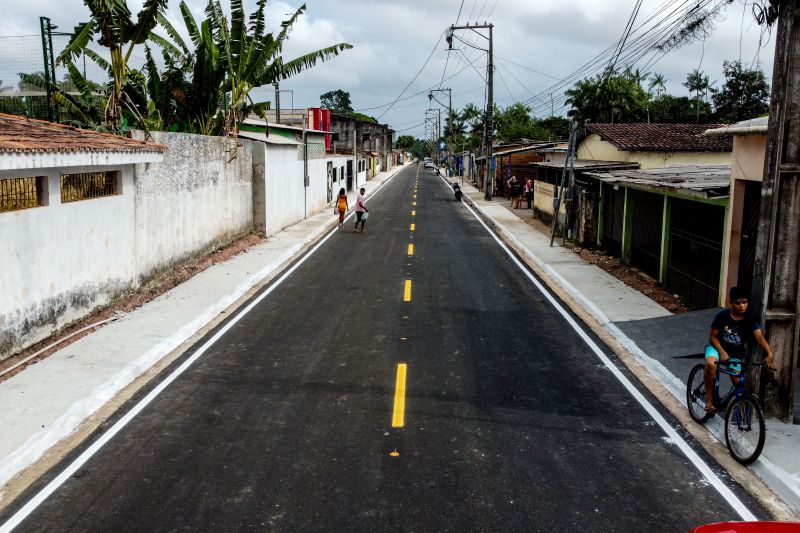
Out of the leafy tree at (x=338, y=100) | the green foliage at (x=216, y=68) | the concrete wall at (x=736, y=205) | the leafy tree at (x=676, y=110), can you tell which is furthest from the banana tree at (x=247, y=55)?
the leafy tree at (x=338, y=100)

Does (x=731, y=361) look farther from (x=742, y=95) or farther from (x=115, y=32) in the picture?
(x=742, y=95)

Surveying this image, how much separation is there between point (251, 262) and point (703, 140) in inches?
732

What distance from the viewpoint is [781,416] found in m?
7.93

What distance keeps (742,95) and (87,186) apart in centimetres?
6420

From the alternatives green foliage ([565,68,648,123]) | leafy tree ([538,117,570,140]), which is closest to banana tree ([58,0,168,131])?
green foliage ([565,68,648,123])

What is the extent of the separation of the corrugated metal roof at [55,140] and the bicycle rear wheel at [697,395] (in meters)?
9.02

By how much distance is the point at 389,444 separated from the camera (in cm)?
726

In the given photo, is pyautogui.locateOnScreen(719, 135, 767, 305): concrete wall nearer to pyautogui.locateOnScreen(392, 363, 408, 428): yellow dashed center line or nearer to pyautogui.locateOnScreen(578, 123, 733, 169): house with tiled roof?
pyautogui.locateOnScreen(392, 363, 408, 428): yellow dashed center line

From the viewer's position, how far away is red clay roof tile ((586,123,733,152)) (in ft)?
85.4

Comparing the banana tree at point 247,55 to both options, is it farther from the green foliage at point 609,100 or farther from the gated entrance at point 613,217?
the green foliage at point 609,100

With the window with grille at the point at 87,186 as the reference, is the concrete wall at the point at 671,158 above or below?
above

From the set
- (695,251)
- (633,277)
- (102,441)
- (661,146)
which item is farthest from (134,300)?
(661,146)

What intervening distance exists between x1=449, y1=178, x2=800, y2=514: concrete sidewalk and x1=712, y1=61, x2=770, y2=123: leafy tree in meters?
48.3

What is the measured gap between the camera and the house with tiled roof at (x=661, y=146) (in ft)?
85.5
